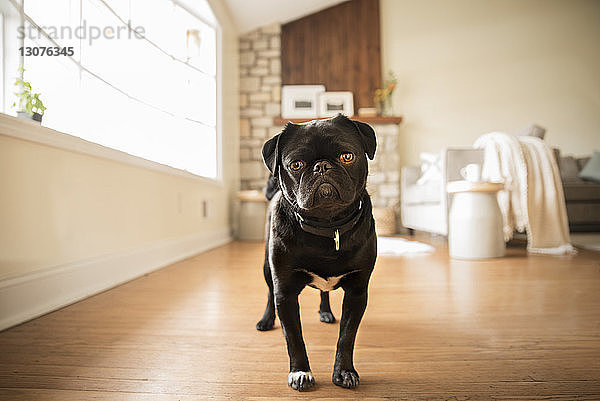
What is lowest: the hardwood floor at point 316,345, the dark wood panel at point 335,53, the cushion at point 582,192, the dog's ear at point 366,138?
the hardwood floor at point 316,345

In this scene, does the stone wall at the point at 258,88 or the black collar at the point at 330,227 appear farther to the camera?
the stone wall at the point at 258,88

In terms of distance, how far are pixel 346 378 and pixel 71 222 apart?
128cm

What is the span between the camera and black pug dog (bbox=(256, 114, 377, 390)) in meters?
0.77

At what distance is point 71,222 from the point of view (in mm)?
1562

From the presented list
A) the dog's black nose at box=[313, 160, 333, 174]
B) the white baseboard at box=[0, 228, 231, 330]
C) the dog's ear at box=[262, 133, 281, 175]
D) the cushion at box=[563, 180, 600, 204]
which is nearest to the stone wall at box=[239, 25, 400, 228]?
the cushion at box=[563, 180, 600, 204]

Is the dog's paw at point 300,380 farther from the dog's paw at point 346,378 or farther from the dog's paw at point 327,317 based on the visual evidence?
the dog's paw at point 327,317

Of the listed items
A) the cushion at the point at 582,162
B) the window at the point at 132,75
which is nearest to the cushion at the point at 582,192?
the cushion at the point at 582,162

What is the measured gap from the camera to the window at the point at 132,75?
67.5 inches

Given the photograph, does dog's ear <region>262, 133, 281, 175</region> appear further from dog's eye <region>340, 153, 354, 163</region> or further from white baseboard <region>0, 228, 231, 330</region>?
white baseboard <region>0, 228, 231, 330</region>

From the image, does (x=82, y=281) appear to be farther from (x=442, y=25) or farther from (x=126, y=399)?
(x=442, y=25)

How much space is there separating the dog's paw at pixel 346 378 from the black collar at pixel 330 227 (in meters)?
0.25

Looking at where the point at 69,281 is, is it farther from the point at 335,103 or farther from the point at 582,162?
the point at 582,162

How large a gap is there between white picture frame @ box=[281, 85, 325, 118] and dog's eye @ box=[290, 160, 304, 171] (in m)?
4.81

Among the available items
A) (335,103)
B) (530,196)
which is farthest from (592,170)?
(335,103)
